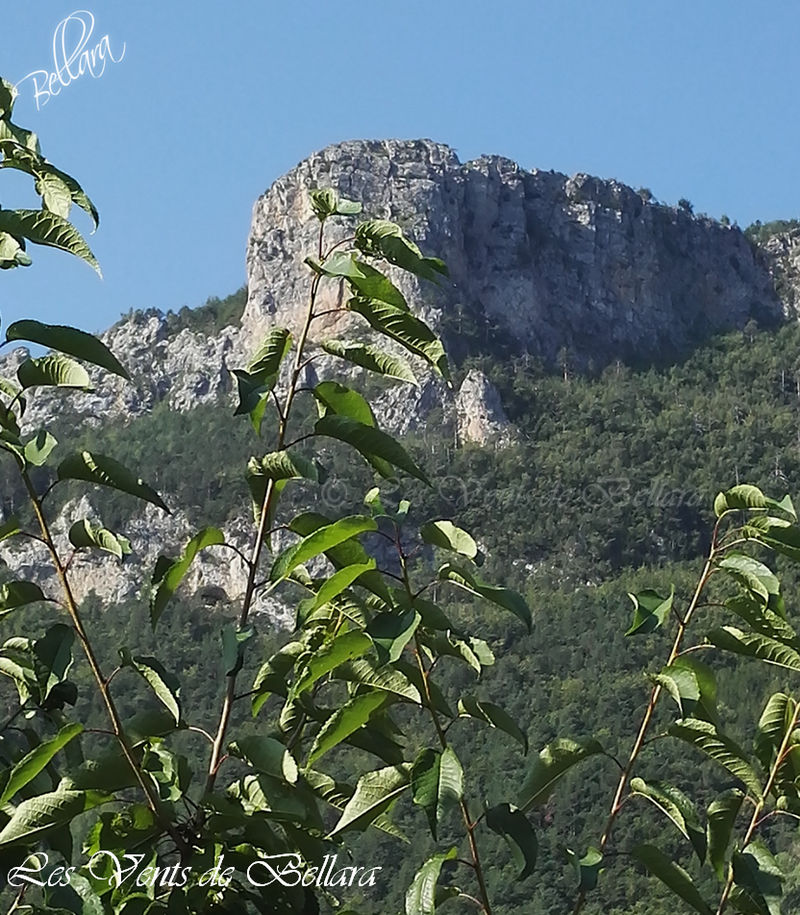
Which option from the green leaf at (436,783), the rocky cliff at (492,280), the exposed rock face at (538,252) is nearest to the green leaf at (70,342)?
the green leaf at (436,783)

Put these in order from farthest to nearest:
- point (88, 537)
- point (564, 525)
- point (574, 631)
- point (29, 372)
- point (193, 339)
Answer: point (193, 339)
point (564, 525)
point (574, 631)
point (88, 537)
point (29, 372)

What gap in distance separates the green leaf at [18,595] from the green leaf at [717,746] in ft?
2.88

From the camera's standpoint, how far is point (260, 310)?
→ 2763 inches

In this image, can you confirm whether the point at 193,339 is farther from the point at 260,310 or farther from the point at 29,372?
the point at 29,372

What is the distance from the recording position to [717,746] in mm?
1851

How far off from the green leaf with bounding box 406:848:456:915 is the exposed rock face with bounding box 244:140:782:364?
64823 mm

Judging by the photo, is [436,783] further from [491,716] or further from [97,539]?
[97,539]

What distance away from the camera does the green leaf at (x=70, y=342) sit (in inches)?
69.0

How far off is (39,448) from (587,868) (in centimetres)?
85

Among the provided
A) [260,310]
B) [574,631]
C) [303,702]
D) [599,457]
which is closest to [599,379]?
[599,457]

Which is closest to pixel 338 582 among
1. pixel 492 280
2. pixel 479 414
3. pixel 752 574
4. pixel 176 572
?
pixel 176 572

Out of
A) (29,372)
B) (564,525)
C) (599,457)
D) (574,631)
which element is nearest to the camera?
(29,372)

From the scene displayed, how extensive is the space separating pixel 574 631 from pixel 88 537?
52.8m

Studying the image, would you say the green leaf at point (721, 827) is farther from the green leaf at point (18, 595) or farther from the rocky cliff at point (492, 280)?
the rocky cliff at point (492, 280)
